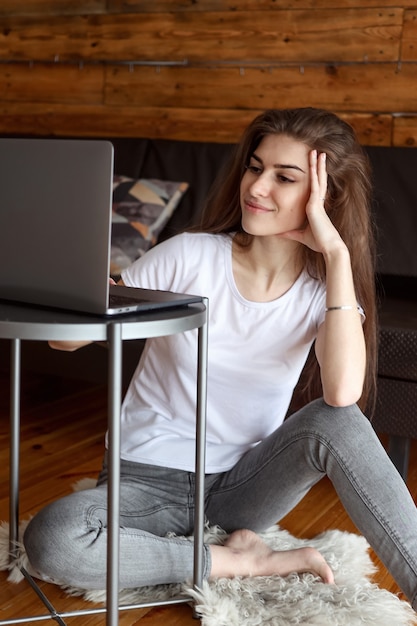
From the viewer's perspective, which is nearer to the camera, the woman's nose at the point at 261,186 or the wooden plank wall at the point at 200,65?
the woman's nose at the point at 261,186

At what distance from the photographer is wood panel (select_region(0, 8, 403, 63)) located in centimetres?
295

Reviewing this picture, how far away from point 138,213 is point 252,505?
4.29 feet

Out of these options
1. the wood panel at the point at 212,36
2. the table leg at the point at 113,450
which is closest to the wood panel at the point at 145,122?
the wood panel at the point at 212,36

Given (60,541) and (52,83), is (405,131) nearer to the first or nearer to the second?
(52,83)

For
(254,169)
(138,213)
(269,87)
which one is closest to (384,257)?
(138,213)

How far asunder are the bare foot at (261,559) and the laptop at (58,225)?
1.91ft

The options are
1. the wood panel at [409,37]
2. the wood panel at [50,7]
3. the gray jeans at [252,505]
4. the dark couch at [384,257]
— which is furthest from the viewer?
the wood panel at [50,7]

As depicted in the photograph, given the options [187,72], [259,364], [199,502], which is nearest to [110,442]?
[199,502]

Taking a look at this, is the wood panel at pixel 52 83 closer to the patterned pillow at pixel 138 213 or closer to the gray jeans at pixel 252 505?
the patterned pillow at pixel 138 213

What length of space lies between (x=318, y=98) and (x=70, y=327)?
7.21ft

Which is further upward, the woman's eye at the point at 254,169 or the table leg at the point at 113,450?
the woman's eye at the point at 254,169

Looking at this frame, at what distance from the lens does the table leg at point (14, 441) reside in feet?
5.17

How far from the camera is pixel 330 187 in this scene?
1.66m

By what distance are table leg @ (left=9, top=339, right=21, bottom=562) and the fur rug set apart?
0.07 ft
